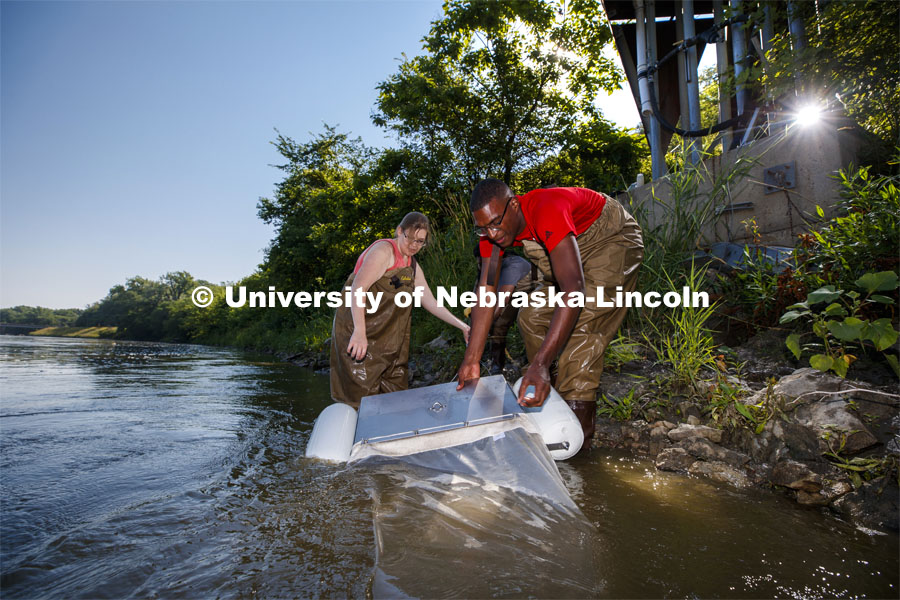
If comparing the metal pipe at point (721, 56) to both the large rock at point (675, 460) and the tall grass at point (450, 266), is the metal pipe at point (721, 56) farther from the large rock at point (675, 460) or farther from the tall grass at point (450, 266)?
the large rock at point (675, 460)

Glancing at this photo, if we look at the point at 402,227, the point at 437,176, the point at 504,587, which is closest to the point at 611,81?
the point at 437,176

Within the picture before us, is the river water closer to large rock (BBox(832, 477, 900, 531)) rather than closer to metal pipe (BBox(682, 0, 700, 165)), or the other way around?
large rock (BBox(832, 477, 900, 531))

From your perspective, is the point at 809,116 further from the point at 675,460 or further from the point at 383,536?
the point at 383,536

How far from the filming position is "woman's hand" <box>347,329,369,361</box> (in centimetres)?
300

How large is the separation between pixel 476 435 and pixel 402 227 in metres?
1.59

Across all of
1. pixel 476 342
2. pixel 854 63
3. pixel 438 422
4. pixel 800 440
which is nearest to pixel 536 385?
pixel 438 422

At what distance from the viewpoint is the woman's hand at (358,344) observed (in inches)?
118

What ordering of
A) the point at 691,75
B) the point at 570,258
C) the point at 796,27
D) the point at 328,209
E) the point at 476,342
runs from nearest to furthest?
the point at 570,258 → the point at 476,342 → the point at 796,27 → the point at 691,75 → the point at 328,209

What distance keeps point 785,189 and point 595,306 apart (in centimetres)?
339

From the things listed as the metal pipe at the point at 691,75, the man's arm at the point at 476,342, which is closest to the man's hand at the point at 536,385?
the man's arm at the point at 476,342

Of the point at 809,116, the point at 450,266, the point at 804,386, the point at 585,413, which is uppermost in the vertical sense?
the point at 809,116

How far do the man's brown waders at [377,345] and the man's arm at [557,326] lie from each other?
131 centimetres

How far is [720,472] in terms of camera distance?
7.78 ft

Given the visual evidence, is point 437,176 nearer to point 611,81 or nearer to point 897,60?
point 611,81
